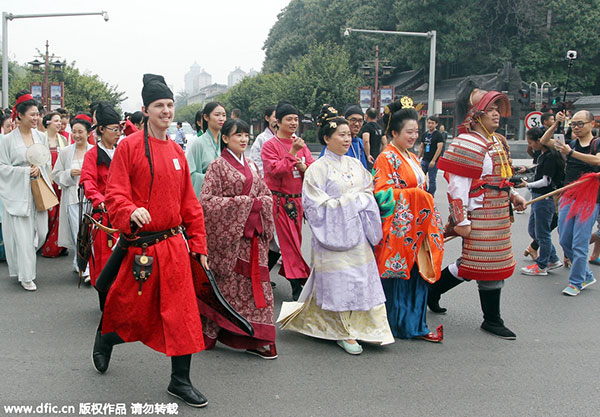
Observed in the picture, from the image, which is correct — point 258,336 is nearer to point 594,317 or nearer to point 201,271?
point 201,271

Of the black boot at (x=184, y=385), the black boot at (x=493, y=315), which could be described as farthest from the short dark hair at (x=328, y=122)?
the black boot at (x=184, y=385)

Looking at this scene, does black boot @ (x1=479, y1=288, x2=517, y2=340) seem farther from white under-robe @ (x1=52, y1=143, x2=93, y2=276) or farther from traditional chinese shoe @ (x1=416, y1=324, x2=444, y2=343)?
white under-robe @ (x1=52, y1=143, x2=93, y2=276)

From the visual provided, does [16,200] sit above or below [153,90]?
below

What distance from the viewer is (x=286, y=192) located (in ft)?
20.1

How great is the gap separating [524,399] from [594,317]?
222 centimetres

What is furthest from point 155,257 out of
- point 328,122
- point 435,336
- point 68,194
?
point 68,194

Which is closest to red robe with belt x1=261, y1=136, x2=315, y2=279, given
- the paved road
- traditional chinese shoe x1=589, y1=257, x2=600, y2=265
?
the paved road

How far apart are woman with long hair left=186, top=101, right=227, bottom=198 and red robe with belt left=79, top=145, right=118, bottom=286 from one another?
2.54ft

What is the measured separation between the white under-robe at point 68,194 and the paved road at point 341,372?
56.2 inches

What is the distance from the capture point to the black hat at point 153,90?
3.67m

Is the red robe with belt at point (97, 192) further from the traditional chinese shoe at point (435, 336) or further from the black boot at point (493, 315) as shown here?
the black boot at point (493, 315)

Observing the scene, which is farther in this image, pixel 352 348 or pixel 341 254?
pixel 341 254

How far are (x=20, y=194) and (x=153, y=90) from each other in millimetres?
3510

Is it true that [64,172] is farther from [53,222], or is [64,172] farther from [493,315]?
[493,315]
